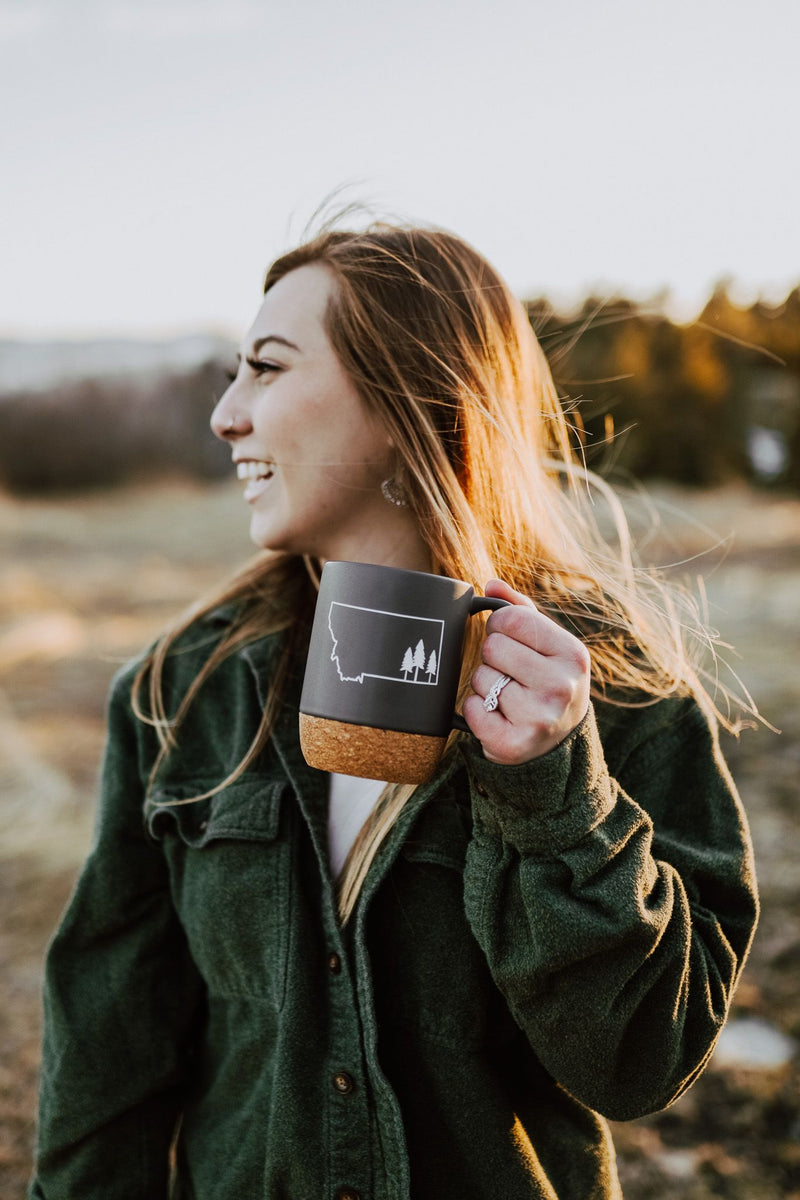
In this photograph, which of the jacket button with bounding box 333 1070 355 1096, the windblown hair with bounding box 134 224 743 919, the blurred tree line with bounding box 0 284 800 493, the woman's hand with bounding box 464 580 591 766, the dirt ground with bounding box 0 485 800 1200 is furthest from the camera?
the blurred tree line with bounding box 0 284 800 493

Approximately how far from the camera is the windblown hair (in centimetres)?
141

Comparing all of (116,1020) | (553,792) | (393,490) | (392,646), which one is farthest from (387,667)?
(116,1020)

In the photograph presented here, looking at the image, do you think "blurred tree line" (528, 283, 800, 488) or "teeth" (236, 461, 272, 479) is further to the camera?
"blurred tree line" (528, 283, 800, 488)

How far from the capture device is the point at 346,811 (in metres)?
1.46

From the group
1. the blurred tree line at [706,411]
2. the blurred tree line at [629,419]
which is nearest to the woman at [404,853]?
the blurred tree line at [629,419]

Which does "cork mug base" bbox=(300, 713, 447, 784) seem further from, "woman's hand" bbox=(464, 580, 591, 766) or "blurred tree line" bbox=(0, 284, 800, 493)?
"blurred tree line" bbox=(0, 284, 800, 493)

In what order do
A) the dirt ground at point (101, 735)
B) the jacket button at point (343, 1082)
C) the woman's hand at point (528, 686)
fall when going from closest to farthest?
the woman's hand at point (528, 686), the jacket button at point (343, 1082), the dirt ground at point (101, 735)

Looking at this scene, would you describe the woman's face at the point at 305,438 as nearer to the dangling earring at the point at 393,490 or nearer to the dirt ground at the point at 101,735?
the dangling earring at the point at 393,490

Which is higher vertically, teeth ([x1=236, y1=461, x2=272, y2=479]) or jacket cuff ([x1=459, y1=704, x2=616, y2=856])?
teeth ([x1=236, y1=461, x2=272, y2=479])

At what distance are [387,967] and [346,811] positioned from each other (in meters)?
0.24

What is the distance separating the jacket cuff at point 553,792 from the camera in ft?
3.45

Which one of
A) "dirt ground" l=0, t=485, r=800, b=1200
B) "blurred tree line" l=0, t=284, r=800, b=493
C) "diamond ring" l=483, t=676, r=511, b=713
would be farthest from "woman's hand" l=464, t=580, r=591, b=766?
"blurred tree line" l=0, t=284, r=800, b=493

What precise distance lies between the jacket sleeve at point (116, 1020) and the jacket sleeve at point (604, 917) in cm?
66

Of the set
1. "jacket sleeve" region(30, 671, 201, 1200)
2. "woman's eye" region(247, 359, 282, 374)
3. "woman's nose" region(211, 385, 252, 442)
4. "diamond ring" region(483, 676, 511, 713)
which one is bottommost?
"jacket sleeve" region(30, 671, 201, 1200)
